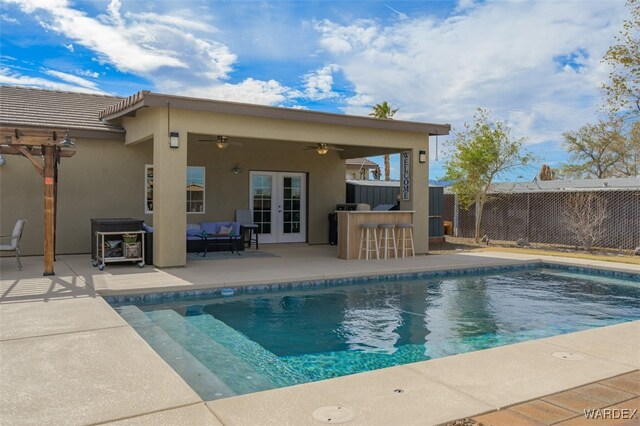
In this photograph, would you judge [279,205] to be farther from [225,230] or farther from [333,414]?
[333,414]

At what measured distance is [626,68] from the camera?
41.8 ft

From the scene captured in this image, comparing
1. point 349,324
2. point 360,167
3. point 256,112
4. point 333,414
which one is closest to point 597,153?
point 360,167

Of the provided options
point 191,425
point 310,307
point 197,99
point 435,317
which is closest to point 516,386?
point 191,425

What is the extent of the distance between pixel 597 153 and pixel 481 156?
54.8 feet

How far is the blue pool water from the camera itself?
4.64 metres

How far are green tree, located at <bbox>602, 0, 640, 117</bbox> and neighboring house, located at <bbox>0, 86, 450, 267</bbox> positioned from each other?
196 inches

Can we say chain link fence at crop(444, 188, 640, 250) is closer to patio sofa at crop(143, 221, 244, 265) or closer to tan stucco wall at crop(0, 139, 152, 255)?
patio sofa at crop(143, 221, 244, 265)

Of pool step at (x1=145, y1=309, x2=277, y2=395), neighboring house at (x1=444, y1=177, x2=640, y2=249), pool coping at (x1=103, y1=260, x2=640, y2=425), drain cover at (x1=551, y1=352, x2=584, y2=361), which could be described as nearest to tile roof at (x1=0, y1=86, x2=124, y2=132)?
pool coping at (x1=103, y1=260, x2=640, y2=425)

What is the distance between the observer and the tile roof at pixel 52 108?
10.9m

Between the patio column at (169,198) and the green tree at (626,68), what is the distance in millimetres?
11031

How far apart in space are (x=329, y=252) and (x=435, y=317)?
5977 mm

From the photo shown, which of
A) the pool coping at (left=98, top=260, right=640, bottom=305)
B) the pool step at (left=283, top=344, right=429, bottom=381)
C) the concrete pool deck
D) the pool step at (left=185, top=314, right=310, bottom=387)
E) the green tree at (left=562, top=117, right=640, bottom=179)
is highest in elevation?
the green tree at (left=562, top=117, right=640, bottom=179)

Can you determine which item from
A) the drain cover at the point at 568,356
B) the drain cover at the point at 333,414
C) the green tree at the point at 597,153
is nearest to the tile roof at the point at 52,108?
the drain cover at the point at 333,414

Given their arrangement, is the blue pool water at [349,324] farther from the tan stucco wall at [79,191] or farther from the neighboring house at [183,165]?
the tan stucco wall at [79,191]
